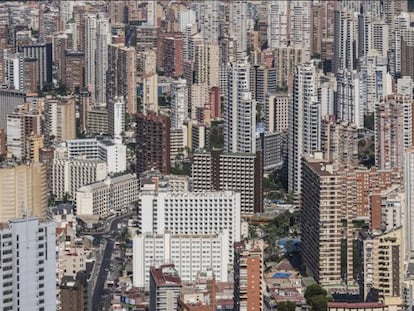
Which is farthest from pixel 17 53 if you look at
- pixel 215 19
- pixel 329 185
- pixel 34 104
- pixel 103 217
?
pixel 329 185

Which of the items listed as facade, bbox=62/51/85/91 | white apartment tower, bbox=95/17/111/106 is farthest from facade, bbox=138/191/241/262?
facade, bbox=62/51/85/91

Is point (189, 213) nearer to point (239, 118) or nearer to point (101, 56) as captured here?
point (239, 118)

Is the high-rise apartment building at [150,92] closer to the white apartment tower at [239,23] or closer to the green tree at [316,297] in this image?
the white apartment tower at [239,23]

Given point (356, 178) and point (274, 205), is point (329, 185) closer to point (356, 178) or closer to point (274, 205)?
point (356, 178)

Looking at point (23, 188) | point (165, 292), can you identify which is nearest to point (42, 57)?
point (23, 188)

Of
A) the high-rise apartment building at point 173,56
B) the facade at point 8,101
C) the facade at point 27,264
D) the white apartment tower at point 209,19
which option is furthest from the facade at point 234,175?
the white apartment tower at point 209,19

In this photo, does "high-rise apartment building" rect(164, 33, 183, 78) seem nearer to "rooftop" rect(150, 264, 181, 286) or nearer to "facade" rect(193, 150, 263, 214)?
"facade" rect(193, 150, 263, 214)

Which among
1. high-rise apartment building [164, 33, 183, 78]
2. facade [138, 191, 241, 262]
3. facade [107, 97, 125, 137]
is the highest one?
high-rise apartment building [164, 33, 183, 78]
